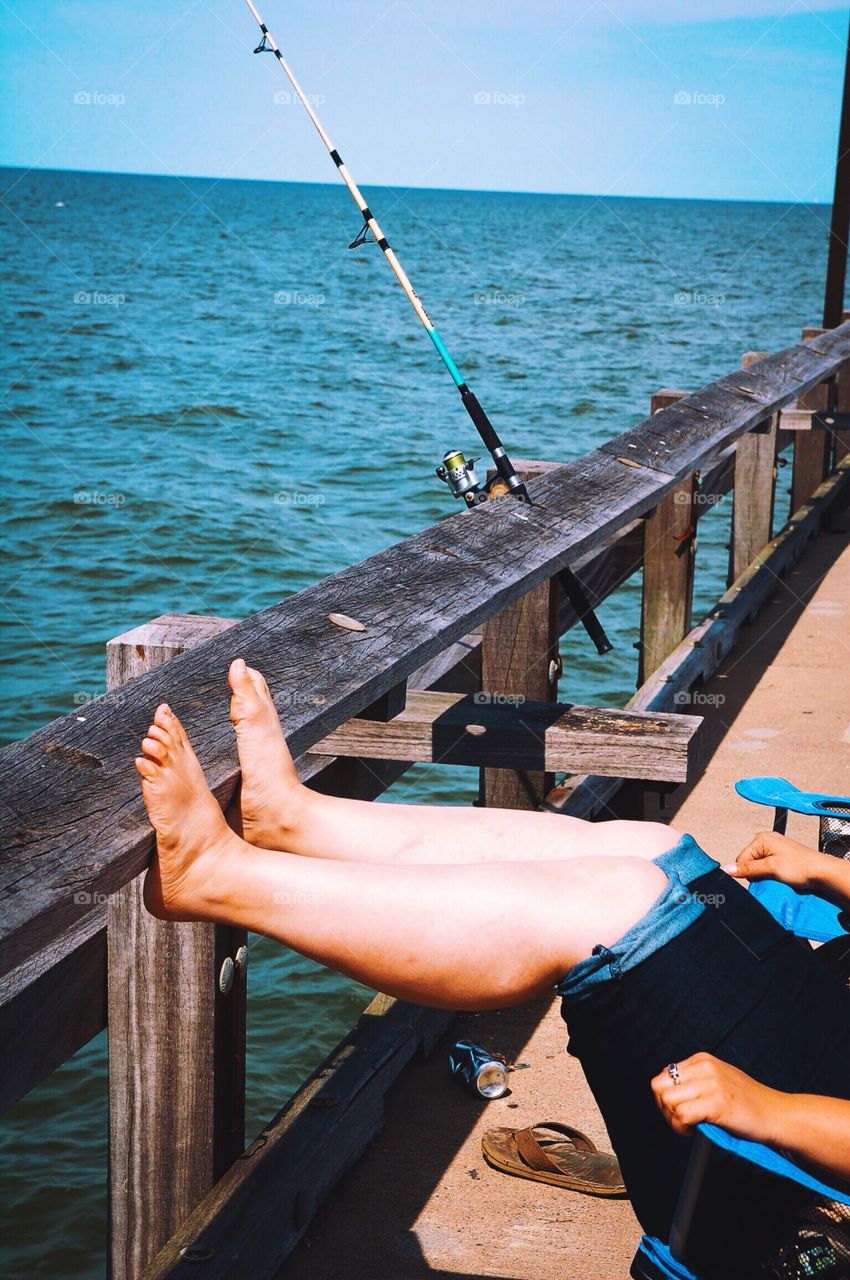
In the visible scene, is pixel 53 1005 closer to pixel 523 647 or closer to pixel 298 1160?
pixel 298 1160

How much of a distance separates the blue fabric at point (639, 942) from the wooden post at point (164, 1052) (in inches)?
21.2

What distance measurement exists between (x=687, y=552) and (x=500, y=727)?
2.70 meters

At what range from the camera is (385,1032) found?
2709mm

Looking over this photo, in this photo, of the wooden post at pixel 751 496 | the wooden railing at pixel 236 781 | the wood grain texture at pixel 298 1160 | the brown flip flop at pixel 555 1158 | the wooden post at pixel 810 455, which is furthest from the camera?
the wooden post at pixel 810 455

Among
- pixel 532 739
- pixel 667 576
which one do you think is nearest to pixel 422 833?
pixel 532 739

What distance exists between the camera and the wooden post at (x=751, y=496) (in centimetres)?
662

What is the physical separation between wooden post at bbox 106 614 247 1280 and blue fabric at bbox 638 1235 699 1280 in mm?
666

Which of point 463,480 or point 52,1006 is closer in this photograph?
point 52,1006

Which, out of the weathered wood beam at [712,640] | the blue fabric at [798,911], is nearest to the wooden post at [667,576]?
the weathered wood beam at [712,640]

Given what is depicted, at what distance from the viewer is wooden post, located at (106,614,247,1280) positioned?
196 centimetres

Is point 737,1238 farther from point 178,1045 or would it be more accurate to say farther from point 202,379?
point 202,379

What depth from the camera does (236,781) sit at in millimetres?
1685

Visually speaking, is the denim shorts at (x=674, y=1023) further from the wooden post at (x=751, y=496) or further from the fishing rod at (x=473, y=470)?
the wooden post at (x=751, y=496)

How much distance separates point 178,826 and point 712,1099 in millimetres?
598
